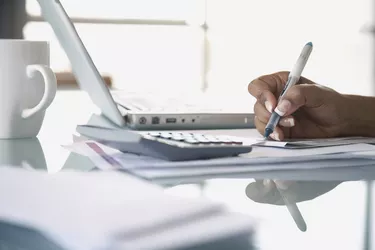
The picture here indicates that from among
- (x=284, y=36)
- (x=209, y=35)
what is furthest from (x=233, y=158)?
(x=209, y=35)

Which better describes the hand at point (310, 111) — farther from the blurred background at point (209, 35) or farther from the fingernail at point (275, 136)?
the blurred background at point (209, 35)

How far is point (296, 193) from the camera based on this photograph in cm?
59

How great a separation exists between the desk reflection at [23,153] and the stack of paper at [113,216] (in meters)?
0.24

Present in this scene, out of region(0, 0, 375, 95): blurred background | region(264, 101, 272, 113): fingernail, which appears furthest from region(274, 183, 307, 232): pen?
region(0, 0, 375, 95): blurred background

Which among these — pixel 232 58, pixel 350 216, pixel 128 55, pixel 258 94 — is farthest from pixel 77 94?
pixel 232 58

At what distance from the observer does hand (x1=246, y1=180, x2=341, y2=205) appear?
21.8 inches

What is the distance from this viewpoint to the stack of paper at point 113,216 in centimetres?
33

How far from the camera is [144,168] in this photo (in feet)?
2.17

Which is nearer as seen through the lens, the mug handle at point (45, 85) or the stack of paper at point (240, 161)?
the stack of paper at point (240, 161)

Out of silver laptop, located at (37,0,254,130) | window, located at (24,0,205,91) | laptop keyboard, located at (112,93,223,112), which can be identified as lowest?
window, located at (24,0,205,91)

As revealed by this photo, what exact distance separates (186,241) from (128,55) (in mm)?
4376

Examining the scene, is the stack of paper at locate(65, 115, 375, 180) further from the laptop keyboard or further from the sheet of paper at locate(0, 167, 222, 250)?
the laptop keyboard

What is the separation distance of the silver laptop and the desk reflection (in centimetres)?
15

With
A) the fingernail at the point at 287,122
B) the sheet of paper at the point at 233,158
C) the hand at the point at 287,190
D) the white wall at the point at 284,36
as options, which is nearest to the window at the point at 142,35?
the white wall at the point at 284,36
